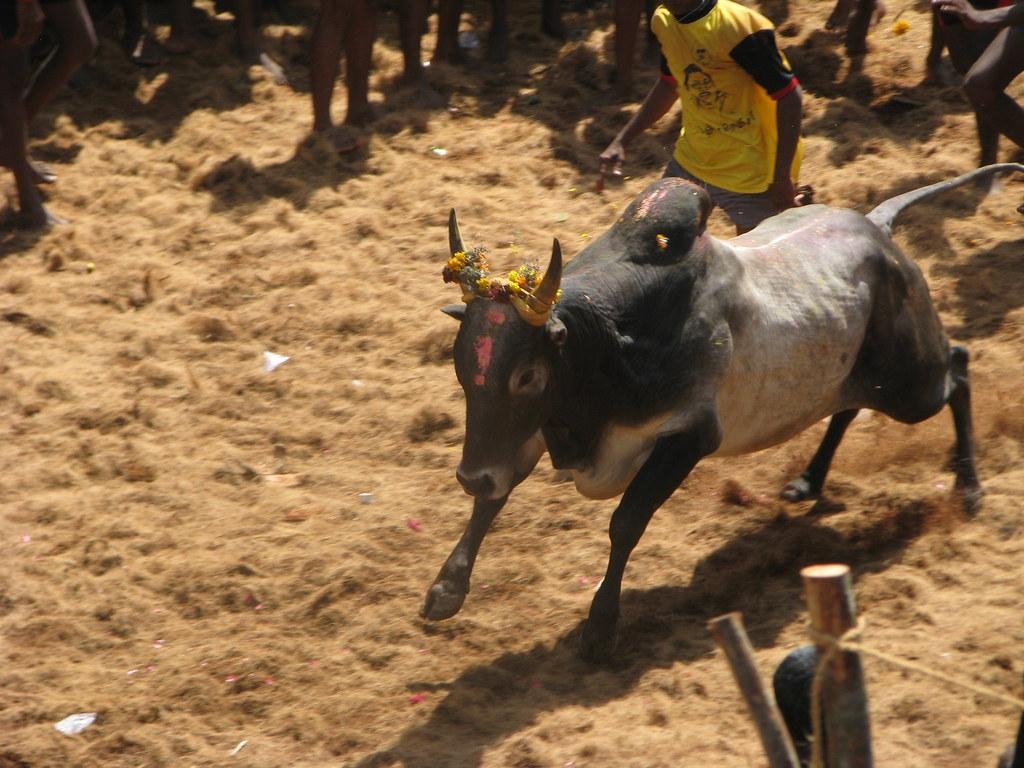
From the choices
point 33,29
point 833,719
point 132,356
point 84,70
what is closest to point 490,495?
point 833,719

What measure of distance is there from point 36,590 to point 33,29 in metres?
3.20

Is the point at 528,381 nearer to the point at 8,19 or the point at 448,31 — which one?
the point at 8,19

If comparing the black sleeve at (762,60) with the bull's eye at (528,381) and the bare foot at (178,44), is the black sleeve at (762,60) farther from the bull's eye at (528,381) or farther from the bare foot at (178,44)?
the bare foot at (178,44)

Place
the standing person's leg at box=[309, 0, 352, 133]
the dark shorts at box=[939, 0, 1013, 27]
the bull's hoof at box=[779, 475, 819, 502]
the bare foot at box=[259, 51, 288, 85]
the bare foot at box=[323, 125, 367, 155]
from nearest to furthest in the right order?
the bull's hoof at box=[779, 475, 819, 502], the dark shorts at box=[939, 0, 1013, 27], the standing person's leg at box=[309, 0, 352, 133], the bare foot at box=[323, 125, 367, 155], the bare foot at box=[259, 51, 288, 85]

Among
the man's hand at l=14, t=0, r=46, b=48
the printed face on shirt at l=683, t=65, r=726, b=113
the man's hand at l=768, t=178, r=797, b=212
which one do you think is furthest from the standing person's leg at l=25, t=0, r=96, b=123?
the man's hand at l=768, t=178, r=797, b=212

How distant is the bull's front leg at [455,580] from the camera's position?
4.21 metres

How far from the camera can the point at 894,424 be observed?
5434 millimetres

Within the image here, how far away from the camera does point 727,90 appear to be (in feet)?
17.1

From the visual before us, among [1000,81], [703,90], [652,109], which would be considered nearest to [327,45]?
[652,109]

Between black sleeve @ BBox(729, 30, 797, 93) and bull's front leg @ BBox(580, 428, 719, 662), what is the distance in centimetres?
161

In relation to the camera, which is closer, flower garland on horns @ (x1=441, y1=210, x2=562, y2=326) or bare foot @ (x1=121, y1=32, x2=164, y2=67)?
flower garland on horns @ (x1=441, y1=210, x2=562, y2=326)

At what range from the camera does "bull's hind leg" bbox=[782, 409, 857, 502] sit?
499cm

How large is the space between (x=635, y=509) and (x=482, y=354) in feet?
2.29

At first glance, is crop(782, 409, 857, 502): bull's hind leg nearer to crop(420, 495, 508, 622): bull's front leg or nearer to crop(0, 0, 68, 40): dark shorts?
crop(420, 495, 508, 622): bull's front leg
